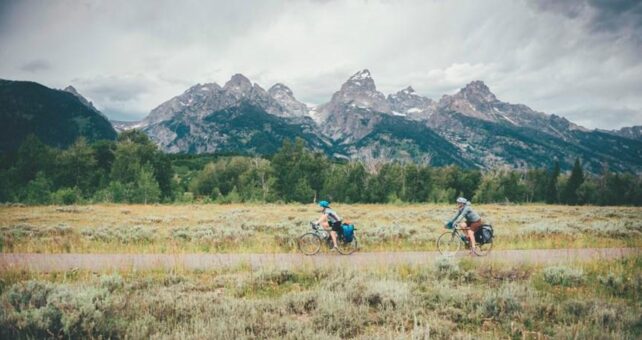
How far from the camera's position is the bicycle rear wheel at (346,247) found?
14.3m

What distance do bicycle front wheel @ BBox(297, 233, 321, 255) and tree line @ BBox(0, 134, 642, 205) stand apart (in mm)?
48663

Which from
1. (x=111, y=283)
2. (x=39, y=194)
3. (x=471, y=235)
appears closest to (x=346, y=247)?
(x=471, y=235)

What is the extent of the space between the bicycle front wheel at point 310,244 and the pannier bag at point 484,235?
669 centimetres

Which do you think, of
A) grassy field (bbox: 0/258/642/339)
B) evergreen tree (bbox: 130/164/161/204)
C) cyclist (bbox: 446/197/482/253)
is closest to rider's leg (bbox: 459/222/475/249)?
cyclist (bbox: 446/197/482/253)

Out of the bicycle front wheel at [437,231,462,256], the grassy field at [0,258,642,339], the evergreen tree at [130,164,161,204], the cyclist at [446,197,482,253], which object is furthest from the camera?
the evergreen tree at [130,164,161,204]

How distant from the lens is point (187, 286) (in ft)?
28.7

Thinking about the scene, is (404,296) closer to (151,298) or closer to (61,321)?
(151,298)

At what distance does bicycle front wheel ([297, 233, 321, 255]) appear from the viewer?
14.1m

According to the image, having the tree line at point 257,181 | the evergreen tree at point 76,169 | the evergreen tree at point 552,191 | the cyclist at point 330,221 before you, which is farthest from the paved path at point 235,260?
the evergreen tree at point 552,191

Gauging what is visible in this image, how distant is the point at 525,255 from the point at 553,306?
281 inches

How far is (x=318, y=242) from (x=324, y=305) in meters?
7.14

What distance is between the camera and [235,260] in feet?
40.2

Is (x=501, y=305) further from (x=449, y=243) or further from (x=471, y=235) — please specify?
(x=449, y=243)

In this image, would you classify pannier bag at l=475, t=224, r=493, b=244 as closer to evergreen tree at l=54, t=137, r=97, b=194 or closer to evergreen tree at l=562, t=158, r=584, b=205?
evergreen tree at l=54, t=137, r=97, b=194
